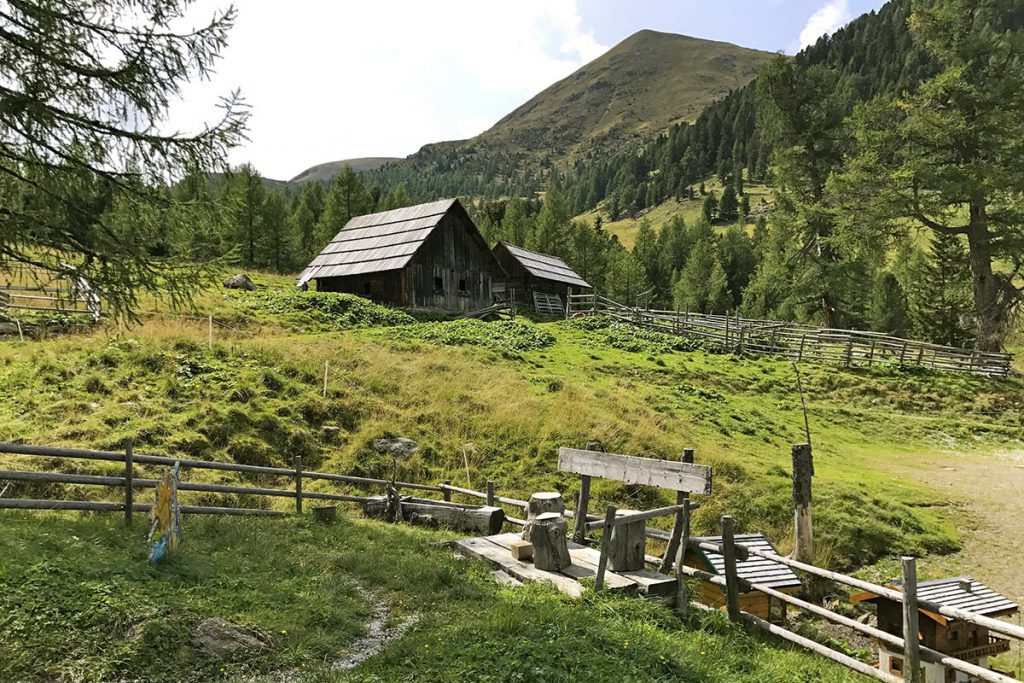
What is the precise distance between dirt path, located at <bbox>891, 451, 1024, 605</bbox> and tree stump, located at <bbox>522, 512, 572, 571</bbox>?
9.33 metres

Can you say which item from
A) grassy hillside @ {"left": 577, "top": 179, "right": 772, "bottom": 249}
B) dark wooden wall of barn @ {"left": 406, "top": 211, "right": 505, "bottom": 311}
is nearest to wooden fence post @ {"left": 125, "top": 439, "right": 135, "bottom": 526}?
dark wooden wall of barn @ {"left": 406, "top": 211, "right": 505, "bottom": 311}

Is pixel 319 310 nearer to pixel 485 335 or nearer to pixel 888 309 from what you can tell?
pixel 485 335

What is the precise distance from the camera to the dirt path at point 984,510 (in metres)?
12.4

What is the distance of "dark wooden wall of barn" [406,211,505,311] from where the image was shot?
36438mm

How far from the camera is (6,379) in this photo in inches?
561

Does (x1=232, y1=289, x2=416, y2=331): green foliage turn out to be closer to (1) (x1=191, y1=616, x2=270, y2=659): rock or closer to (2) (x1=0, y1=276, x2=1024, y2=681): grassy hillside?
(2) (x1=0, y1=276, x2=1024, y2=681): grassy hillside

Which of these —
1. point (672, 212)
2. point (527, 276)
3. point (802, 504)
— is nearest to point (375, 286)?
point (527, 276)

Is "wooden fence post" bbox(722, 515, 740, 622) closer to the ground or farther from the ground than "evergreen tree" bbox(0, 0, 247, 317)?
closer to the ground

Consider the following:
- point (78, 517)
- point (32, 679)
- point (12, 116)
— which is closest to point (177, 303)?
point (12, 116)

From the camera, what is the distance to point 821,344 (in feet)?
105

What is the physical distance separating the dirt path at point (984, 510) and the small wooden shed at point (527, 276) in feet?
96.6

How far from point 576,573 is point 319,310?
25.5 meters

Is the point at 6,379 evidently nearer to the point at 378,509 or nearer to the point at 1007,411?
the point at 378,509

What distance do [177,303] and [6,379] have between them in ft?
31.3
